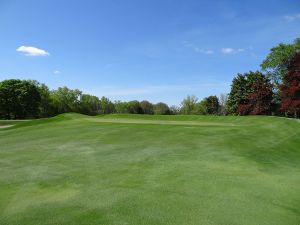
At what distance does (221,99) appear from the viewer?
9062 centimetres

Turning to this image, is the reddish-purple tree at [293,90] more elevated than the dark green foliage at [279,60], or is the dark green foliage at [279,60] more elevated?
the dark green foliage at [279,60]

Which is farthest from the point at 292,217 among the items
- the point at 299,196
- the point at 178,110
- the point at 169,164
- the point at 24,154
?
the point at 178,110

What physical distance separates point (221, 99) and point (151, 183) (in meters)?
86.8

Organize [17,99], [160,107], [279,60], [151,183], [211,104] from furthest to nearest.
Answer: [160,107]
[211,104]
[17,99]
[279,60]
[151,183]

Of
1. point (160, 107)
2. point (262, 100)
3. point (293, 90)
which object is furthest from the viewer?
point (160, 107)

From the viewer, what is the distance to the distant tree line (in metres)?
36.8

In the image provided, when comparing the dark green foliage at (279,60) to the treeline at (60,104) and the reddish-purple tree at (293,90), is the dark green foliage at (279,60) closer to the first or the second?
the reddish-purple tree at (293,90)

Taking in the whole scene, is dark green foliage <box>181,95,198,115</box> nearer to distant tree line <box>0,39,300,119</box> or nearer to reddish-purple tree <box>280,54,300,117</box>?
distant tree line <box>0,39,300,119</box>

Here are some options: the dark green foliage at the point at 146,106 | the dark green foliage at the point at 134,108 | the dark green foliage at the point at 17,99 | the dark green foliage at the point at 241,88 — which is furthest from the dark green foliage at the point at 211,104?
the dark green foliage at the point at 17,99

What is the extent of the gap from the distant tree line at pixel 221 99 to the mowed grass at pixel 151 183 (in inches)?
1001

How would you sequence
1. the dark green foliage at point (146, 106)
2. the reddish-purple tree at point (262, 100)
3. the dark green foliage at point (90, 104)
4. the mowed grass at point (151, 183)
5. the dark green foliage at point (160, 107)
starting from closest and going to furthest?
the mowed grass at point (151, 183) → the reddish-purple tree at point (262, 100) → the dark green foliage at point (90, 104) → the dark green foliage at point (160, 107) → the dark green foliage at point (146, 106)

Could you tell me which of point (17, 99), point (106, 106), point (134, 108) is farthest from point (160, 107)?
point (17, 99)

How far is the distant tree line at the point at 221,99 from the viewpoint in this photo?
121ft

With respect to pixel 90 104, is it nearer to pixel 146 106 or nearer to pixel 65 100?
pixel 65 100
